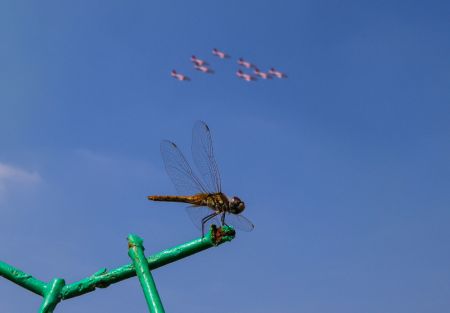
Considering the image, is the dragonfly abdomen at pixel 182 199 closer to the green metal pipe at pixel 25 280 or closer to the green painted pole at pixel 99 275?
the green painted pole at pixel 99 275

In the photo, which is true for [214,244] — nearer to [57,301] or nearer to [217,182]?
[57,301]

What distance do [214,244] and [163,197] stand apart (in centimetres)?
455

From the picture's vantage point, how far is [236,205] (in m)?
6.57

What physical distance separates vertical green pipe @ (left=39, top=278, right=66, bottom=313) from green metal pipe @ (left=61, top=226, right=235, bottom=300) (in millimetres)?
44

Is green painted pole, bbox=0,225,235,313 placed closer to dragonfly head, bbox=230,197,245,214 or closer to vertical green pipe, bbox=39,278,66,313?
vertical green pipe, bbox=39,278,66,313

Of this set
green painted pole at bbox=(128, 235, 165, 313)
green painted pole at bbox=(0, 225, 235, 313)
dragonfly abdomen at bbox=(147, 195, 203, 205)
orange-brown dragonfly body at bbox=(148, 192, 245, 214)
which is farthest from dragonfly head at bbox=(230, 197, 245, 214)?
green painted pole at bbox=(128, 235, 165, 313)

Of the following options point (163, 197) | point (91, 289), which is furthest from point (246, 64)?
point (91, 289)

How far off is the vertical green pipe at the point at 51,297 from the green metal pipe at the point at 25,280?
0.22 ft

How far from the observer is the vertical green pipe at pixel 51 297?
13.3 feet

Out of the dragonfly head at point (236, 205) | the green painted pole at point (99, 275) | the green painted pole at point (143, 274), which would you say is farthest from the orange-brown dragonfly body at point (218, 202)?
the green painted pole at point (143, 274)

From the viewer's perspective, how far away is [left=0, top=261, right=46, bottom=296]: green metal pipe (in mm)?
4164

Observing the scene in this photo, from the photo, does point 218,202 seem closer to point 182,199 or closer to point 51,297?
point 182,199

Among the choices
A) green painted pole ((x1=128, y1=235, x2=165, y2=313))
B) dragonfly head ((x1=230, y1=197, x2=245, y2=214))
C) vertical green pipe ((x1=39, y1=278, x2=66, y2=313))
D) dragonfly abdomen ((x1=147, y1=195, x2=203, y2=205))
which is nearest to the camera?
green painted pole ((x1=128, y1=235, x2=165, y2=313))

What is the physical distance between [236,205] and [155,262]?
2.54m
